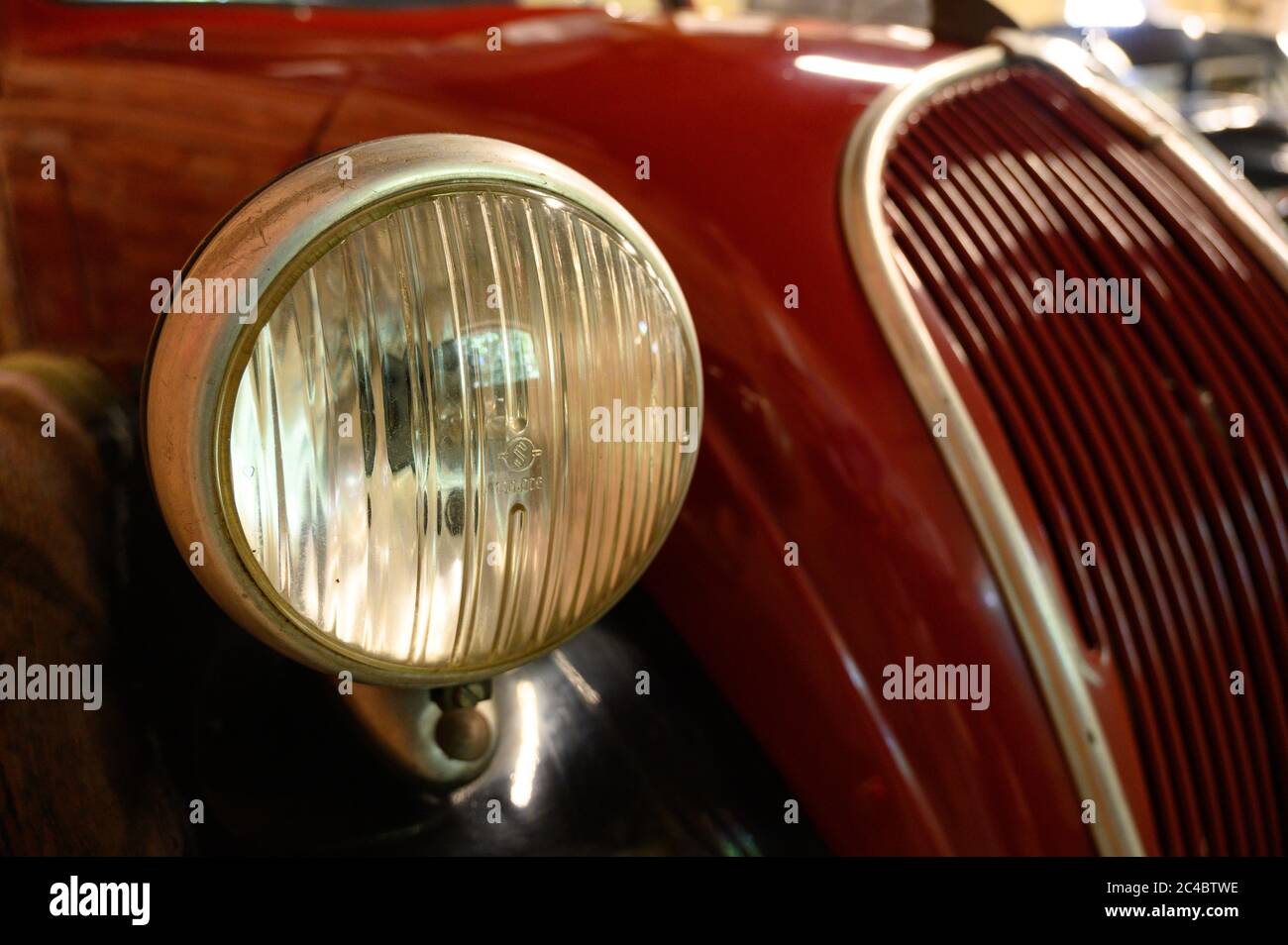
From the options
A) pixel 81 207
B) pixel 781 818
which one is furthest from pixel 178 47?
pixel 781 818

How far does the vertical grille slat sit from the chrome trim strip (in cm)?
5

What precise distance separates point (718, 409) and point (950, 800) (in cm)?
36

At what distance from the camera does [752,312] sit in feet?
3.10

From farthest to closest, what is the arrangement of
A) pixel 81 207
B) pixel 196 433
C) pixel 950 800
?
pixel 81 207 < pixel 950 800 < pixel 196 433

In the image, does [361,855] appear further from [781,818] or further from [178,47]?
[178,47]

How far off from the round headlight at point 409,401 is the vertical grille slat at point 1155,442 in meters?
0.41

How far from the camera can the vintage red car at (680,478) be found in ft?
2.14

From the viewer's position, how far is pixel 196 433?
61cm

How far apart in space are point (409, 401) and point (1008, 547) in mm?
497

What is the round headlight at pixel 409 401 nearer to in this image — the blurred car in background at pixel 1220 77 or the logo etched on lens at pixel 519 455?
the logo etched on lens at pixel 519 455

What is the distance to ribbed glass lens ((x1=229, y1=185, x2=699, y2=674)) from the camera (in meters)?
0.64
